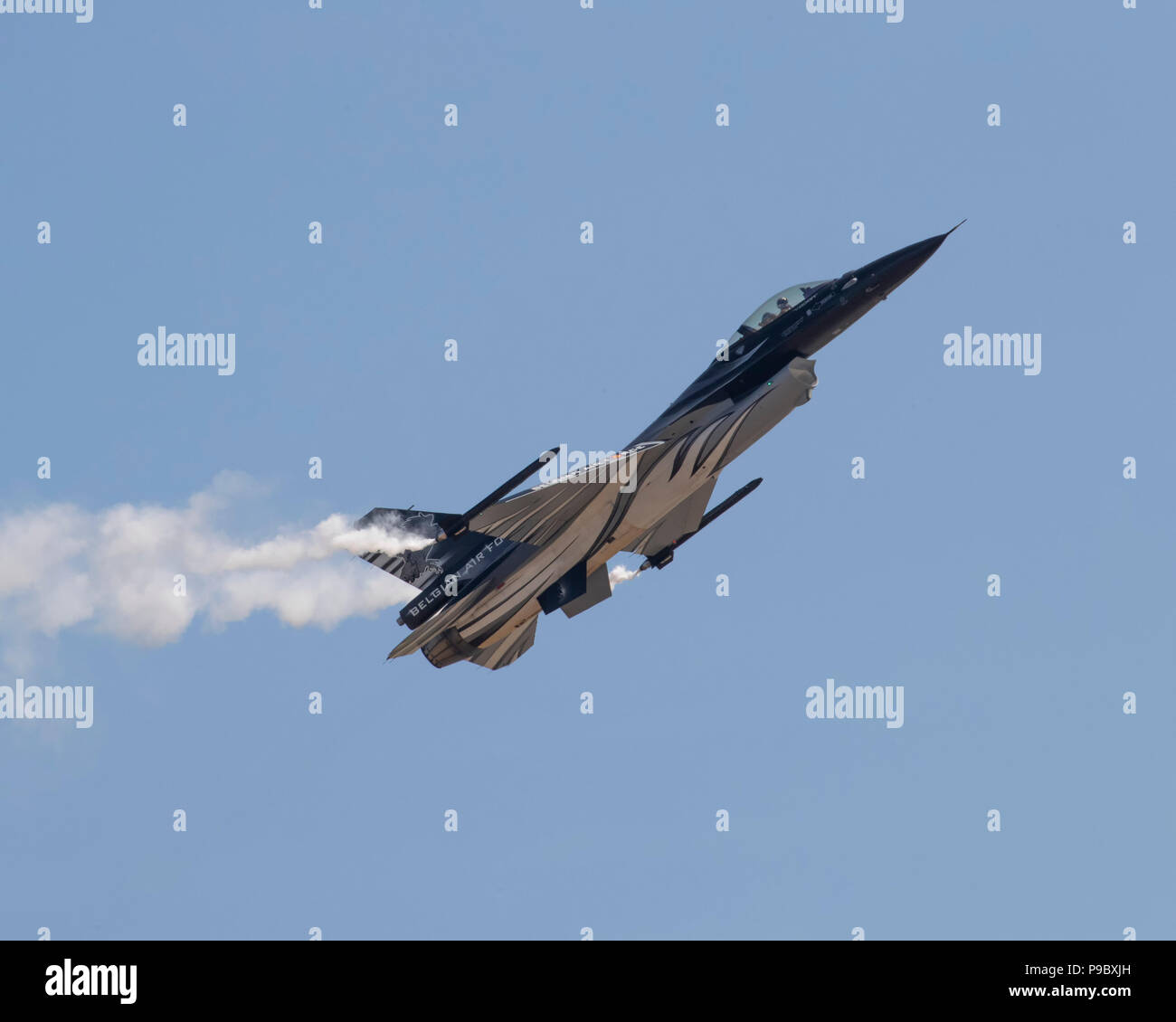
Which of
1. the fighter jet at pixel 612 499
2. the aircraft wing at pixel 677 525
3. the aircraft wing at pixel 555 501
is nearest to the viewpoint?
the aircraft wing at pixel 555 501

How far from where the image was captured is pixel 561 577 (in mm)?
33344

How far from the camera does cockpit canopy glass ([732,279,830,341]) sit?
33.1m

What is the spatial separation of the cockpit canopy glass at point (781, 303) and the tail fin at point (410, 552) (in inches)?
299

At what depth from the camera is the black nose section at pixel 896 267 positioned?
105 ft

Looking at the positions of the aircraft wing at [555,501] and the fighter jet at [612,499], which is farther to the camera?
the fighter jet at [612,499]

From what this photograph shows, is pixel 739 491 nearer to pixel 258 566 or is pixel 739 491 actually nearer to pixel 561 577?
pixel 561 577

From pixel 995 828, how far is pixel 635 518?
993cm

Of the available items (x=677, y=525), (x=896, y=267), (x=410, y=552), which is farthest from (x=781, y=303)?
(x=410, y=552)

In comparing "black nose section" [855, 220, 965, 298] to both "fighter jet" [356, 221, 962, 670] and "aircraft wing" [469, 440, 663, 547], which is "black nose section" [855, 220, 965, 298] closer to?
"fighter jet" [356, 221, 962, 670]

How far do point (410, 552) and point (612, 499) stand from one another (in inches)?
176

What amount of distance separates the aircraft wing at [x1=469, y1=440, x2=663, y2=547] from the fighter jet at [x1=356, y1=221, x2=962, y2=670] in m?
0.02

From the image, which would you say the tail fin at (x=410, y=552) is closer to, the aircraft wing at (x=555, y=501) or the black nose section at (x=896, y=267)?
the aircraft wing at (x=555, y=501)

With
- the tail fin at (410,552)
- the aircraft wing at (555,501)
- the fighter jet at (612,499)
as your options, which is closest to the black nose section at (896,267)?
the fighter jet at (612,499)
